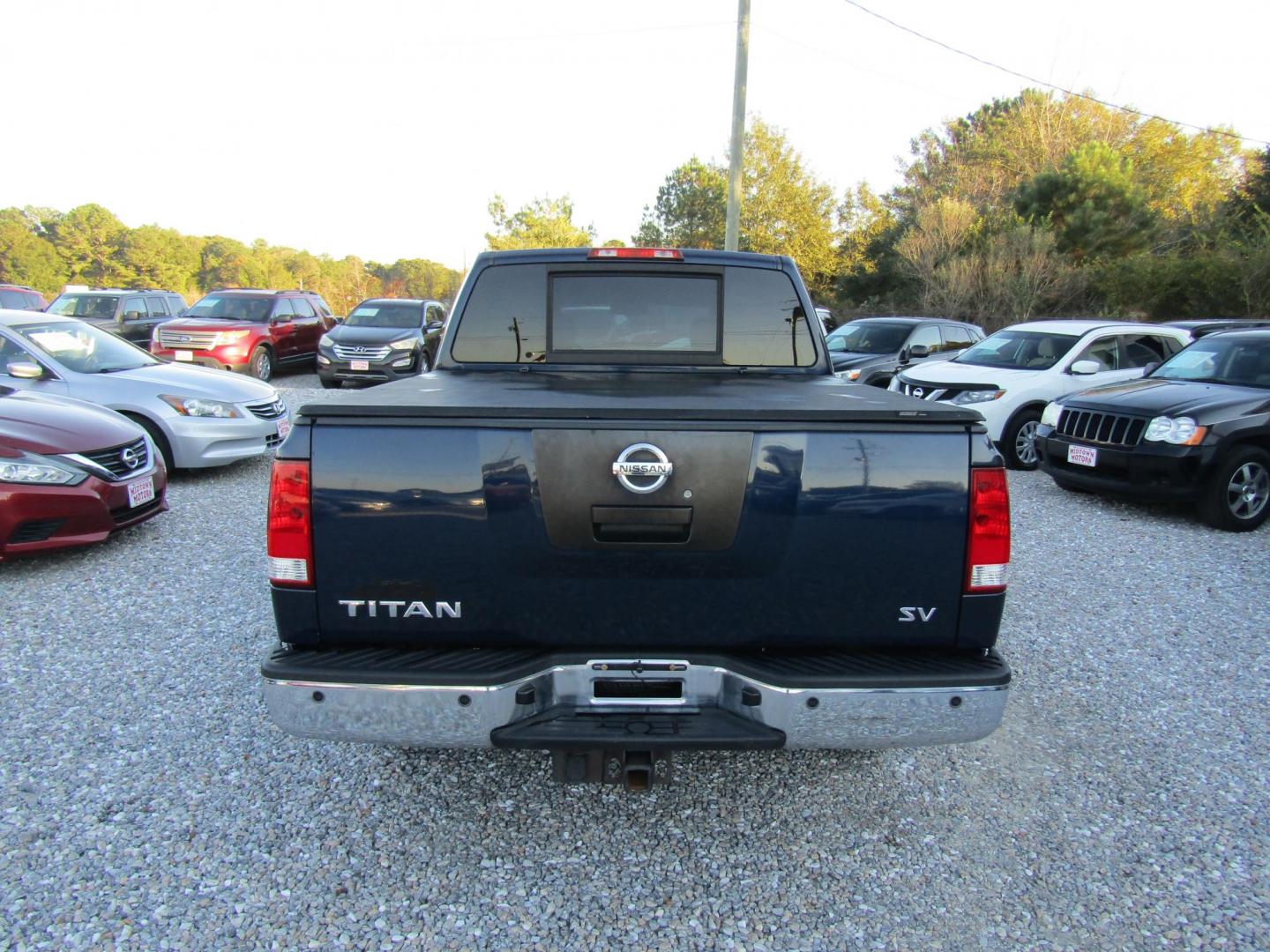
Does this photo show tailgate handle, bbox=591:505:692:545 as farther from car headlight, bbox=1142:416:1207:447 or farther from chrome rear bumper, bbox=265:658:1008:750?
car headlight, bbox=1142:416:1207:447

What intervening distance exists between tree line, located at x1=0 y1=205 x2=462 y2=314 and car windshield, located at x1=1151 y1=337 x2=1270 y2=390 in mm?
55132

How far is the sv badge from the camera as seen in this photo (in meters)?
2.32

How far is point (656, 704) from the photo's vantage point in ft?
7.51

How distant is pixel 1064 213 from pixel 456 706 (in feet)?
94.6

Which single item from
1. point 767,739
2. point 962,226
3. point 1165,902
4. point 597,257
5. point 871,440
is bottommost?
point 1165,902

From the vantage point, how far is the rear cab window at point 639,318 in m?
3.83

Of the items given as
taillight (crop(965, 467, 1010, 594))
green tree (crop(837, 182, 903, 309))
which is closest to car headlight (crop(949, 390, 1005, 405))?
taillight (crop(965, 467, 1010, 594))

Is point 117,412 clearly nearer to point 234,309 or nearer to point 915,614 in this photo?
point 915,614

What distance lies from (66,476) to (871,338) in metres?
11.8

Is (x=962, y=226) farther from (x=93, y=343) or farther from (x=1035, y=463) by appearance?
(x=93, y=343)

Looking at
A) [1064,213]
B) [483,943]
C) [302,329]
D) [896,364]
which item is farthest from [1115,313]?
[483,943]

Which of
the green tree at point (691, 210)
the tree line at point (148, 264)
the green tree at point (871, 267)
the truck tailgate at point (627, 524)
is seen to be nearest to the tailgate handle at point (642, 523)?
the truck tailgate at point (627, 524)

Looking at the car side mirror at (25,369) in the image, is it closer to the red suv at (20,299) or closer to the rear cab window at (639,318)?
the rear cab window at (639,318)

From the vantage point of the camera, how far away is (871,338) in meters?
13.6
